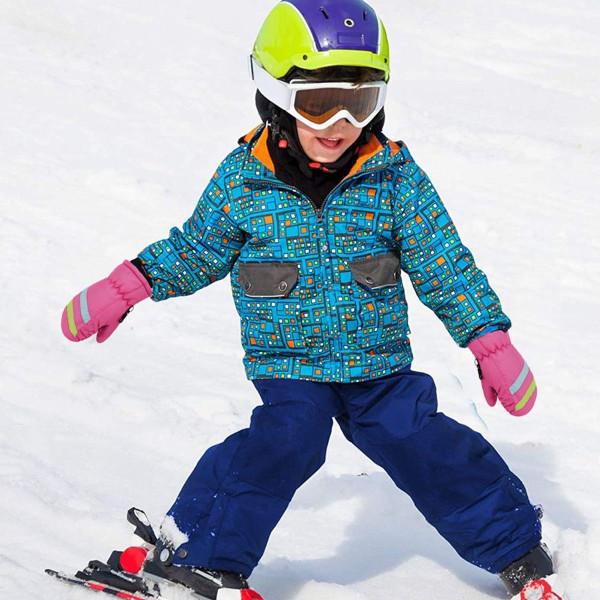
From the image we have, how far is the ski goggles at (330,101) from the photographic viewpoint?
312cm

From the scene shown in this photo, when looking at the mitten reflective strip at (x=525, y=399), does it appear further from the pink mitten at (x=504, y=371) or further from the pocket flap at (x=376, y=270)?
the pocket flap at (x=376, y=270)

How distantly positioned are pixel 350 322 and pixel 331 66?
2.41 feet

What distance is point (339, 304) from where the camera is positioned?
3.16m

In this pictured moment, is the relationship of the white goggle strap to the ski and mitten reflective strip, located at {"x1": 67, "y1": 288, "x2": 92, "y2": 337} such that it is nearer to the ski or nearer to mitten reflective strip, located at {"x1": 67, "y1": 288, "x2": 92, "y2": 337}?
mitten reflective strip, located at {"x1": 67, "y1": 288, "x2": 92, "y2": 337}

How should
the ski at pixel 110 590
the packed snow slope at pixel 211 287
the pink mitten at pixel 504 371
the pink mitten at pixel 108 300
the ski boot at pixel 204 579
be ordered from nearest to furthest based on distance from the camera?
the ski boot at pixel 204 579
the ski at pixel 110 590
the pink mitten at pixel 504 371
the pink mitten at pixel 108 300
the packed snow slope at pixel 211 287

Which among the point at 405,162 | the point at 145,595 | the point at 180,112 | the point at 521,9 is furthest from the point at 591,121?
the point at 145,595

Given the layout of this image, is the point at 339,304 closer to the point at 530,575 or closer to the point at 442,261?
the point at 442,261

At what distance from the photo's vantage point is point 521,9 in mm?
13883

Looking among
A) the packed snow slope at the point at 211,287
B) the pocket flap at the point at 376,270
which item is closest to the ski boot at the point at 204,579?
the packed snow slope at the point at 211,287

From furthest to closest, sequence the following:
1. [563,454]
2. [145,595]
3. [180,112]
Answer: [180,112], [563,454], [145,595]

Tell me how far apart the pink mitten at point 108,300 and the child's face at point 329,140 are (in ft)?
2.09

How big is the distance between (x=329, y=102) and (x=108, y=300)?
88 cm

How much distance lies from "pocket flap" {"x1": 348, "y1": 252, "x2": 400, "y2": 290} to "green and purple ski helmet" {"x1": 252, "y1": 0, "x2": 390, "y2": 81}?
0.55 meters

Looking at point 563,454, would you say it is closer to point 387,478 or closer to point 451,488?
point 387,478
